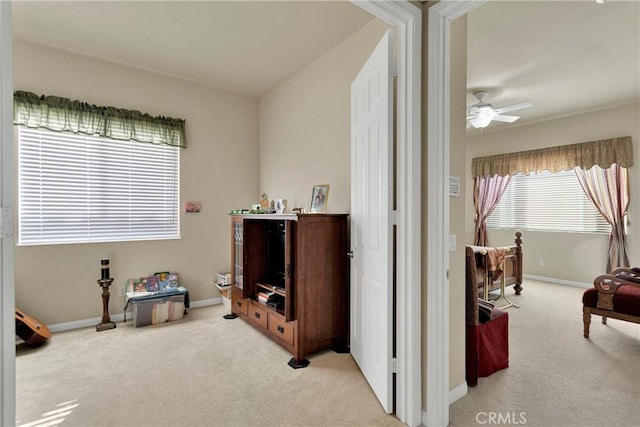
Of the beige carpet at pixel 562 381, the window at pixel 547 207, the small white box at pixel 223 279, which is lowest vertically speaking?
the beige carpet at pixel 562 381

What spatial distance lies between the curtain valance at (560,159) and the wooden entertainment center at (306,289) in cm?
464

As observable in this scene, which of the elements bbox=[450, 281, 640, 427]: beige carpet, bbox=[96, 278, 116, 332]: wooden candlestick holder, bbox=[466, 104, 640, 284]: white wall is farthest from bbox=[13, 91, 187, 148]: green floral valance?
bbox=[466, 104, 640, 284]: white wall

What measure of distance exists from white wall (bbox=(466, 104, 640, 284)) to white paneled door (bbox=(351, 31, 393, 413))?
4.66 metres

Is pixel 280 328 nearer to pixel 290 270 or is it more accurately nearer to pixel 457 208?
pixel 290 270

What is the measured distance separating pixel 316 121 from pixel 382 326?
2248 millimetres

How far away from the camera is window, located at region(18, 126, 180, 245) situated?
10.2 feet

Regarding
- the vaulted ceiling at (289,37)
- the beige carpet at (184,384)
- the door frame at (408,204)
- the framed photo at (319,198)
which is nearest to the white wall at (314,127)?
the framed photo at (319,198)

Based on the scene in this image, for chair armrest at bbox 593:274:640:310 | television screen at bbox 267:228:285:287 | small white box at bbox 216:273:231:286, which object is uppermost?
television screen at bbox 267:228:285:287

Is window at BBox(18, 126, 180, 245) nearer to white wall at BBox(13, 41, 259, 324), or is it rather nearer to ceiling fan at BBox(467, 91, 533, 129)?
white wall at BBox(13, 41, 259, 324)

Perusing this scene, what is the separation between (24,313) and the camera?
2.98m

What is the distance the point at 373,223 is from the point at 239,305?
2.12 meters

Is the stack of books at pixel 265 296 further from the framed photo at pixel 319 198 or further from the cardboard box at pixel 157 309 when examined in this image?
the cardboard box at pixel 157 309

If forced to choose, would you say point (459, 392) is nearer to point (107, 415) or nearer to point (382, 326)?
point (382, 326)

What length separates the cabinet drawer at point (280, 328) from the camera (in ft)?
8.60
